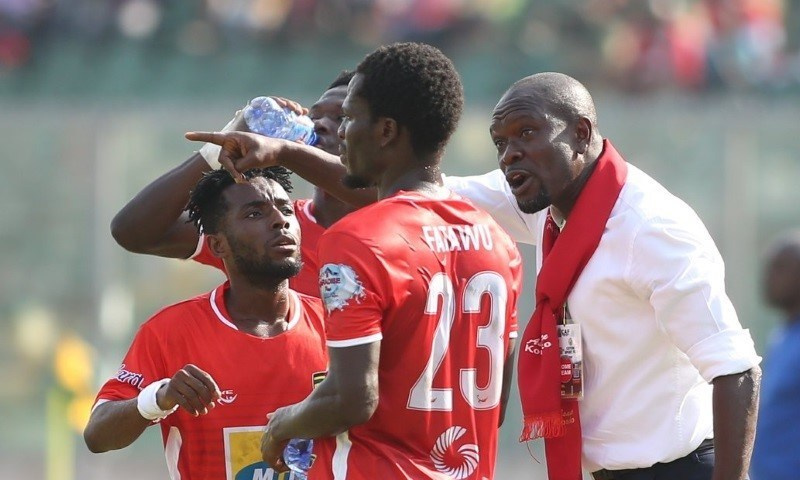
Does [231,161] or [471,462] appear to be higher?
[231,161]

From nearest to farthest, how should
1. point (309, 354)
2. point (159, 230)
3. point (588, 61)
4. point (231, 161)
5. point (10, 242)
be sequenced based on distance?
1. point (231, 161)
2. point (309, 354)
3. point (159, 230)
4. point (10, 242)
5. point (588, 61)

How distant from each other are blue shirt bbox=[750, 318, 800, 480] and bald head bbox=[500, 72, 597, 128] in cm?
328

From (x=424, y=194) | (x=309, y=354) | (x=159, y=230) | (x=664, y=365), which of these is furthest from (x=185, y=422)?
(x=664, y=365)

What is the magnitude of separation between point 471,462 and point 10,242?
9.84m

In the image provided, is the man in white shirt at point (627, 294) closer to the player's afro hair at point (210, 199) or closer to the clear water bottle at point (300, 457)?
the player's afro hair at point (210, 199)

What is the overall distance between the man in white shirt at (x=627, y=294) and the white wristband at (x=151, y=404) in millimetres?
742

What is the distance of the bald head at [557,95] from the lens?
177 inches

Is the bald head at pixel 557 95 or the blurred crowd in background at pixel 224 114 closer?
the bald head at pixel 557 95

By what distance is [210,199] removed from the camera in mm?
4988

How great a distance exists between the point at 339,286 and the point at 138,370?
110 cm

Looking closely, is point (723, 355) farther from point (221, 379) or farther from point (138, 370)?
point (138, 370)

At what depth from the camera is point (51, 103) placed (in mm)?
13320

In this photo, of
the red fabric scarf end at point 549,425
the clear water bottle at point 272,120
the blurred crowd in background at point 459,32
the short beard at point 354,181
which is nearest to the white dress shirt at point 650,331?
the red fabric scarf end at point 549,425

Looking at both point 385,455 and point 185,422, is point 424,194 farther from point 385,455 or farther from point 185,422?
point 185,422
